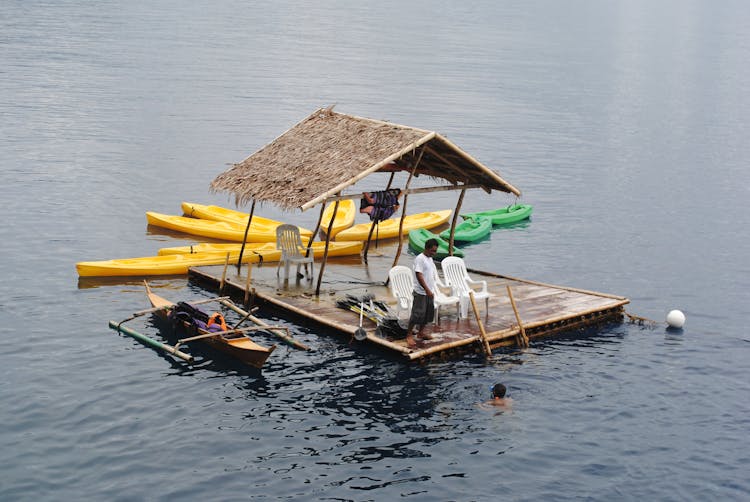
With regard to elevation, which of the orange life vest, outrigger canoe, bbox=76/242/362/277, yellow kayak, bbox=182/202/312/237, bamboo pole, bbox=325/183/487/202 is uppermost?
bamboo pole, bbox=325/183/487/202

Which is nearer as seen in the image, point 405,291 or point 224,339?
point 224,339

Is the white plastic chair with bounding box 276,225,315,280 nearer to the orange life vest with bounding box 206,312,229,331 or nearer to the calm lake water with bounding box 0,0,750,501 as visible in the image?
the calm lake water with bounding box 0,0,750,501

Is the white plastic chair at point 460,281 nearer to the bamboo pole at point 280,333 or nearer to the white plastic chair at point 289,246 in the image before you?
the bamboo pole at point 280,333

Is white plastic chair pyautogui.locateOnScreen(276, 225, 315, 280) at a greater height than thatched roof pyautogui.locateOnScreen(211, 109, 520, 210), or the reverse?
thatched roof pyautogui.locateOnScreen(211, 109, 520, 210)

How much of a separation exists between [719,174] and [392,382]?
1399 inches

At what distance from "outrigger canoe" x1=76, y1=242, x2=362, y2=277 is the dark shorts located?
8.44 meters

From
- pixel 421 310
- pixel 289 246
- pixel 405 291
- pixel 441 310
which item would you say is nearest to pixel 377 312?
pixel 405 291

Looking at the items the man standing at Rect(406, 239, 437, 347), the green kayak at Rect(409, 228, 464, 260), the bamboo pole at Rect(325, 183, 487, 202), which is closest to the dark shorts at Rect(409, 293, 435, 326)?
the man standing at Rect(406, 239, 437, 347)

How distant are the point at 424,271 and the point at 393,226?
13149mm

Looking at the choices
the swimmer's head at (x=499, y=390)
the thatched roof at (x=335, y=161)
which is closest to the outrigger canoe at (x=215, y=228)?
the thatched roof at (x=335, y=161)

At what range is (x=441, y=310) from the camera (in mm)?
25172

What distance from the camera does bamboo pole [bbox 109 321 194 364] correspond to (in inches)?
869

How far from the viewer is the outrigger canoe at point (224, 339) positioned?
21.8 metres

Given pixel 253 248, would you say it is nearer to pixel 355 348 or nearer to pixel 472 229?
pixel 355 348
